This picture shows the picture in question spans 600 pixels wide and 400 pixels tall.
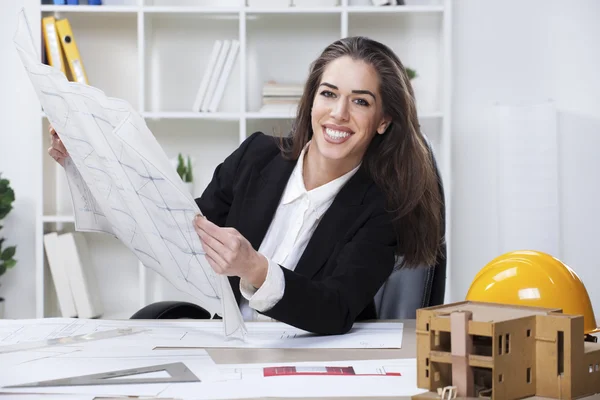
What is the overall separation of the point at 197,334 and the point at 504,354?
0.71m

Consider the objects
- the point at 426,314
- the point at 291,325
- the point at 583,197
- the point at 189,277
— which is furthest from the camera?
the point at 583,197

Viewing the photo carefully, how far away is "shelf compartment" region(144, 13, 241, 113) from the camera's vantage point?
3.77 m

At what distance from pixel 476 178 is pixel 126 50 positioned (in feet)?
5.96

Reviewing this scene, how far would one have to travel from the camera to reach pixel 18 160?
12.5 feet

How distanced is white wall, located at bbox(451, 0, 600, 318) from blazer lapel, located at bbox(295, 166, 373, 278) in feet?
6.25

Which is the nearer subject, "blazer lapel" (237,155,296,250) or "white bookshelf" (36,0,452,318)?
"blazer lapel" (237,155,296,250)

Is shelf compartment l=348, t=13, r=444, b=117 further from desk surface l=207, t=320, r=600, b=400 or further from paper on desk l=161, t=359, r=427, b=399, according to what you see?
paper on desk l=161, t=359, r=427, b=399

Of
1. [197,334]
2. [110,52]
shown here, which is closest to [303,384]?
[197,334]

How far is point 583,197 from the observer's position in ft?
12.4

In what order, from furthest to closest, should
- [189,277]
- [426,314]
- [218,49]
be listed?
[218,49], [189,277], [426,314]

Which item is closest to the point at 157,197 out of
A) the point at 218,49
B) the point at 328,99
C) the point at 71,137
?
the point at 71,137

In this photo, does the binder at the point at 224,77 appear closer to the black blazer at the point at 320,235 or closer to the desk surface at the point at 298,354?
the black blazer at the point at 320,235

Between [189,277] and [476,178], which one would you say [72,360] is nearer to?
[189,277]

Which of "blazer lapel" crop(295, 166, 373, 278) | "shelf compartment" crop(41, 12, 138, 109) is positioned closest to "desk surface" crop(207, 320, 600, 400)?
"blazer lapel" crop(295, 166, 373, 278)
